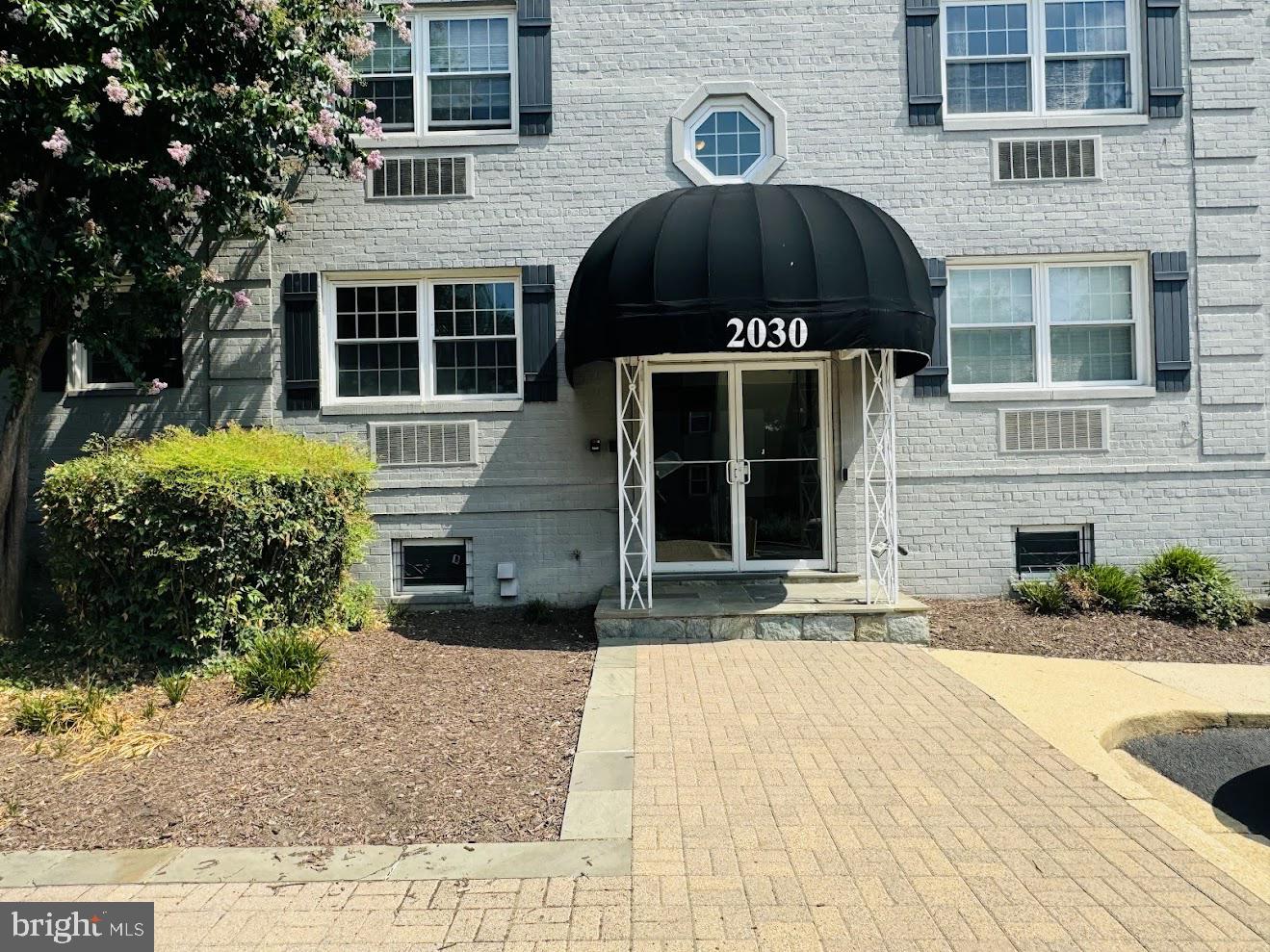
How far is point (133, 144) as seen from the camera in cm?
694

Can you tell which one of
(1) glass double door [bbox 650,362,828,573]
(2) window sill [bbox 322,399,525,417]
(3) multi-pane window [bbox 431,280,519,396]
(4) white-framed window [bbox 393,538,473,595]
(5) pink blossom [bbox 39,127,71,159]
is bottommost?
(4) white-framed window [bbox 393,538,473,595]

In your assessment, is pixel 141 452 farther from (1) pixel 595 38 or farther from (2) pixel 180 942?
(1) pixel 595 38

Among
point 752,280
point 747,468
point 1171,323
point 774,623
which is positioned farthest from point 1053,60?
point 774,623

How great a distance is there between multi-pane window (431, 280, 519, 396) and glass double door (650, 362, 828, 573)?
1.77m

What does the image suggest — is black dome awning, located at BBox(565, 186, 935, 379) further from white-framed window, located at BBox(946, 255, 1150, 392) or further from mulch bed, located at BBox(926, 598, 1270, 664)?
mulch bed, located at BBox(926, 598, 1270, 664)

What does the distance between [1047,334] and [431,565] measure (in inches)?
294

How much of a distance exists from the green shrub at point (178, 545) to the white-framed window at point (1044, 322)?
721cm

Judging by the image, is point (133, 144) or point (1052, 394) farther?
point (1052, 394)

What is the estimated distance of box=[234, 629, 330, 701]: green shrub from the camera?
566 centimetres

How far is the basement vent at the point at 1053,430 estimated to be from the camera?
8789mm

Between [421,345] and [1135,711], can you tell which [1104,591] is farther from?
[421,345]

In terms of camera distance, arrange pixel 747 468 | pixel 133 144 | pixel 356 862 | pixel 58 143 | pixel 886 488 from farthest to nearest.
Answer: pixel 747 468
pixel 886 488
pixel 133 144
pixel 58 143
pixel 356 862

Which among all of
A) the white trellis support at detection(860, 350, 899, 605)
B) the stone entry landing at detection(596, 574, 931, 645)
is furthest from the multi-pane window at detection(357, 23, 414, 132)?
the stone entry landing at detection(596, 574, 931, 645)

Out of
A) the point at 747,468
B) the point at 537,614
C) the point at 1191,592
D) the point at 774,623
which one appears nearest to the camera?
the point at 774,623
